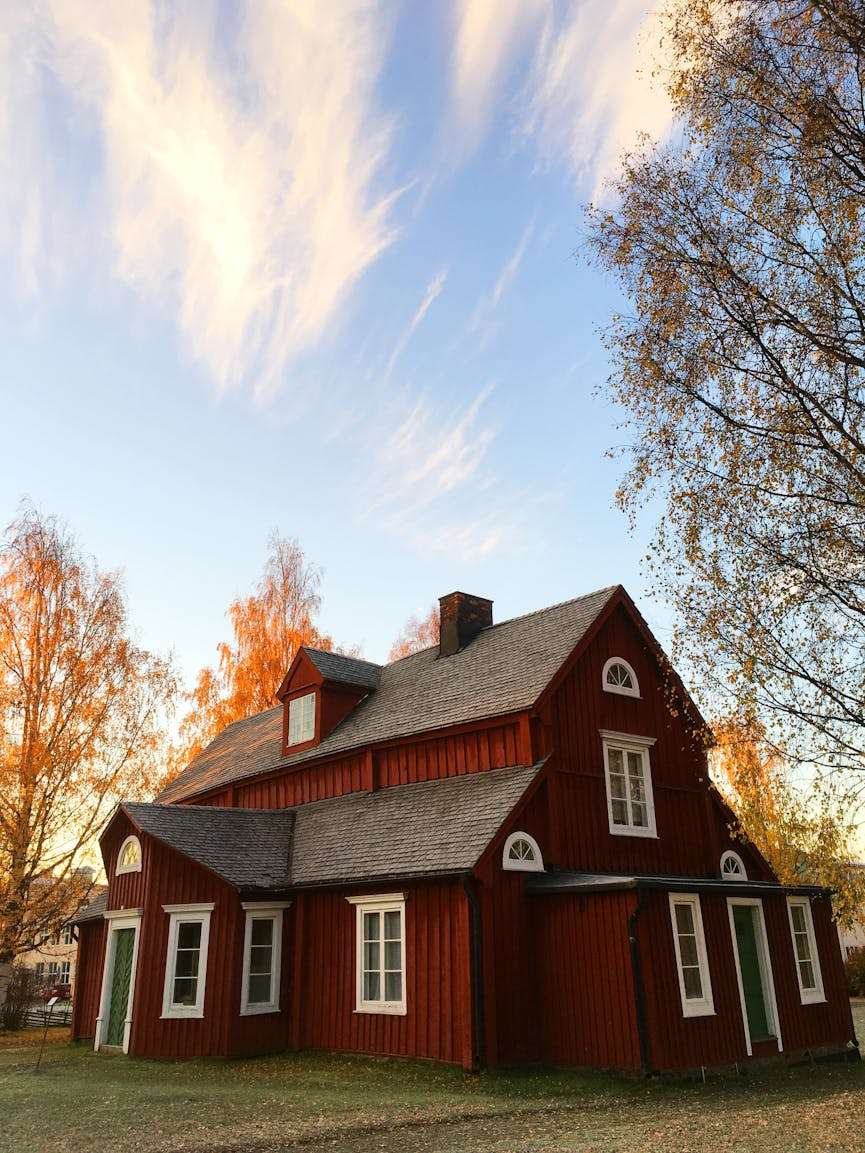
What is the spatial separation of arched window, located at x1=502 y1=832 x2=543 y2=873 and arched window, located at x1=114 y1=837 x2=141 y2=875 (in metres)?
8.35

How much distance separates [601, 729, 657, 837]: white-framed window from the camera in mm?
17906

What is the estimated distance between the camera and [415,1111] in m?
11.4

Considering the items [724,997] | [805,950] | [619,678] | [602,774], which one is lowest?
[724,997]

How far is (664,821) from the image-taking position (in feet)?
61.8

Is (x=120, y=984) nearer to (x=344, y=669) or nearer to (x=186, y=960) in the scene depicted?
(x=186, y=960)

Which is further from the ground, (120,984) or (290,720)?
(290,720)

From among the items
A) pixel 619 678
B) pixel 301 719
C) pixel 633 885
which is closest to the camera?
pixel 633 885

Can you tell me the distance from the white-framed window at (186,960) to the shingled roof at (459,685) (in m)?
5.03

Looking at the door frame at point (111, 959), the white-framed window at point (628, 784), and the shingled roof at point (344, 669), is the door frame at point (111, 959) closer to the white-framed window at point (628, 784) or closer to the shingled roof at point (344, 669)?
the shingled roof at point (344, 669)

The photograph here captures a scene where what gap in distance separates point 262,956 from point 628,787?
8.40 m

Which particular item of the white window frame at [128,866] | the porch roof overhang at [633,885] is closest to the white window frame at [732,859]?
the porch roof overhang at [633,885]

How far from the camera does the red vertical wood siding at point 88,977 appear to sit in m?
20.7

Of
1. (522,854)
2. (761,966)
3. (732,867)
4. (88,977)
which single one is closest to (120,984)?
(88,977)

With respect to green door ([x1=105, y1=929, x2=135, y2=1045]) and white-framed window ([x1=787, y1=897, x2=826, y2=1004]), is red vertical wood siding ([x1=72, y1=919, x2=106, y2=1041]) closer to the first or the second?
green door ([x1=105, y1=929, x2=135, y2=1045])
